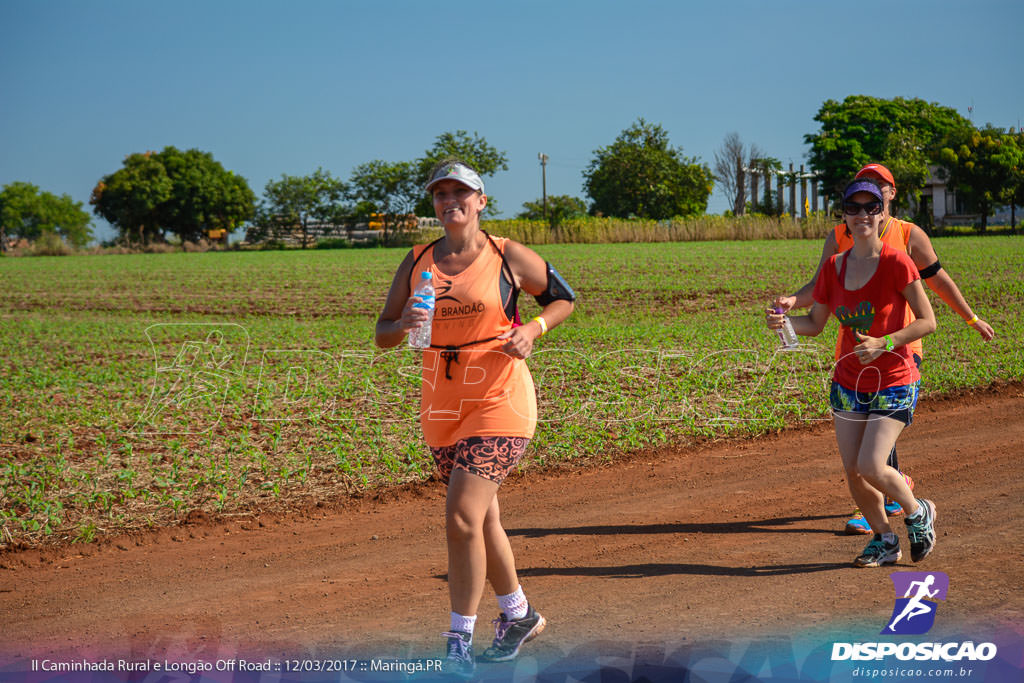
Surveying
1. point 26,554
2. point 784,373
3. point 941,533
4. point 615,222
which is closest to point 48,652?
point 26,554

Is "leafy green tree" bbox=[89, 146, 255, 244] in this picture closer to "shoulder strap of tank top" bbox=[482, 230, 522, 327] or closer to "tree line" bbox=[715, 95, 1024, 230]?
"tree line" bbox=[715, 95, 1024, 230]

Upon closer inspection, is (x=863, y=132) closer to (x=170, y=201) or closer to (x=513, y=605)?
(x=170, y=201)

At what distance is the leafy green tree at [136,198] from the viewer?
88.8 m

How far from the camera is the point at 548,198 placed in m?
76.2

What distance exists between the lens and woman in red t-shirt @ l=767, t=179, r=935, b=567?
466cm

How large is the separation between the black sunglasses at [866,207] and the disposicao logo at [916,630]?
1.88m

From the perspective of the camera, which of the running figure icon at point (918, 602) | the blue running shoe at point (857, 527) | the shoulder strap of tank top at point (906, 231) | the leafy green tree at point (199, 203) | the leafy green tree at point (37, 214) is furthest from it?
the leafy green tree at point (37, 214)

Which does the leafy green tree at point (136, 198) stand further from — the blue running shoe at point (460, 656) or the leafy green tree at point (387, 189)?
the blue running shoe at point (460, 656)

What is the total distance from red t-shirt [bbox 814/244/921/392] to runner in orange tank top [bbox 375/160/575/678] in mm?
1702

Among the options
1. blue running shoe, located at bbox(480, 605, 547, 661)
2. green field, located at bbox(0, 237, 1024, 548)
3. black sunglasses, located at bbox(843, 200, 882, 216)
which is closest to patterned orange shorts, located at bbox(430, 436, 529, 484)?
blue running shoe, located at bbox(480, 605, 547, 661)

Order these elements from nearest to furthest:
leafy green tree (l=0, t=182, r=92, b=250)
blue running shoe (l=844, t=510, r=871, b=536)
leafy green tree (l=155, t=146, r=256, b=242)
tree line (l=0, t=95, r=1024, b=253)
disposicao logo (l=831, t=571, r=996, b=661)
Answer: disposicao logo (l=831, t=571, r=996, b=661), blue running shoe (l=844, t=510, r=871, b=536), tree line (l=0, t=95, r=1024, b=253), leafy green tree (l=155, t=146, r=256, b=242), leafy green tree (l=0, t=182, r=92, b=250)

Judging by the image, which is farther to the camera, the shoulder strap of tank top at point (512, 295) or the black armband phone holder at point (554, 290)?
the black armband phone holder at point (554, 290)

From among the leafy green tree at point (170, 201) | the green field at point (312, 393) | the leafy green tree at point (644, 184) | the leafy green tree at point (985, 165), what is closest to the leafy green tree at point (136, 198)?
the leafy green tree at point (170, 201)

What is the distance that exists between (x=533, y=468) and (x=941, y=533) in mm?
3043
